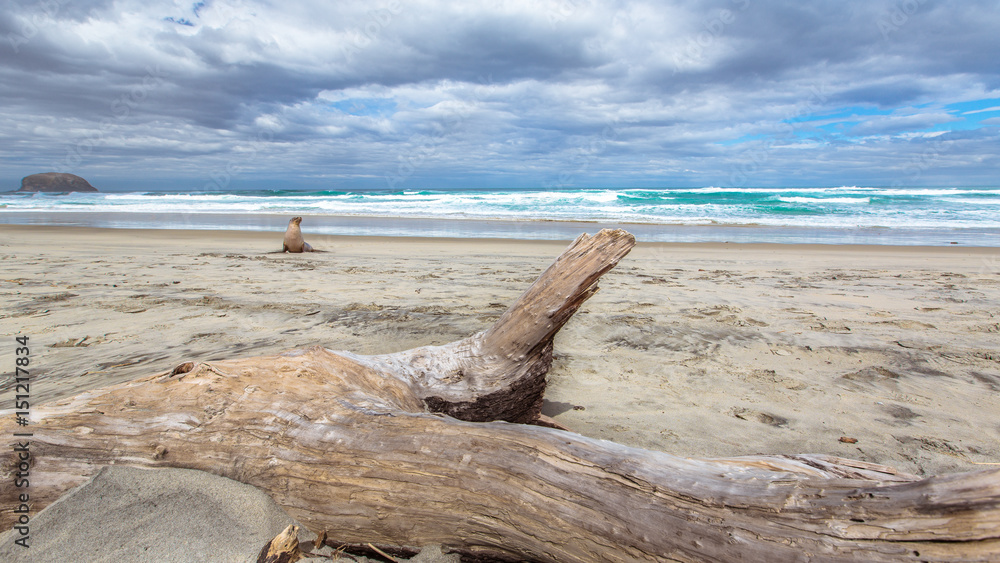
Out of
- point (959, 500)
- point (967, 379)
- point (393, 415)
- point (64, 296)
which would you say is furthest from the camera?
point (64, 296)

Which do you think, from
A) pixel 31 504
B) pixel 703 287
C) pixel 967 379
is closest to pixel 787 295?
pixel 703 287

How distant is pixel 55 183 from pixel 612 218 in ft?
236

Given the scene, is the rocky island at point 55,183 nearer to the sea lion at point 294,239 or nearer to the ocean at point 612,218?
the ocean at point 612,218

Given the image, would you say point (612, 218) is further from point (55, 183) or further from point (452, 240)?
point (55, 183)

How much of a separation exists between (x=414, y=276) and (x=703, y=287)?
407 cm

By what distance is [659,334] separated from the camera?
4.61m

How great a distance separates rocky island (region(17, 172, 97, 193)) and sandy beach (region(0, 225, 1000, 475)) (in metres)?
69.0

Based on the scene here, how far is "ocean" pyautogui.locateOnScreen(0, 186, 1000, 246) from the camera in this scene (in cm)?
1594

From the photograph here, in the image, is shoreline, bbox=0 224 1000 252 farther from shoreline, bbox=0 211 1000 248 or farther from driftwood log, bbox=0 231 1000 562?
driftwood log, bbox=0 231 1000 562

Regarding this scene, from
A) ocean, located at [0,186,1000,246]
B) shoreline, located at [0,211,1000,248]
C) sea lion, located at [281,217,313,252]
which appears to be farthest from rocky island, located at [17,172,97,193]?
sea lion, located at [281,217,313,252]

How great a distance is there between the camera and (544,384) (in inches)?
115

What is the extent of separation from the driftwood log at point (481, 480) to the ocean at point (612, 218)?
1320 cm

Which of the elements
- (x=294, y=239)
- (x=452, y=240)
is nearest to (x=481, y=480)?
(x=294, y=239)

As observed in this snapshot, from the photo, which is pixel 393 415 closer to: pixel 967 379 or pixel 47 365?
pixel 47 365
